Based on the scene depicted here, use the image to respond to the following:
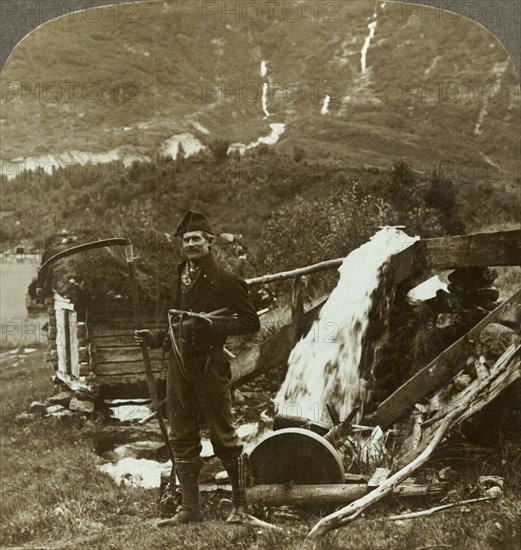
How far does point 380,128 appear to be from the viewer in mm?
3832

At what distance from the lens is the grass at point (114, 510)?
11.7 ft

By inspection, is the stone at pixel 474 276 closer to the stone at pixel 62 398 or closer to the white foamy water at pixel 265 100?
the white foamy water at pixel 265 100

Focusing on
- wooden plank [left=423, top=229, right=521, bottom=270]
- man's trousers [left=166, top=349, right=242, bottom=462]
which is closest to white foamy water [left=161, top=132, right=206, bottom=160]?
man's trousers [left=166, top=349, right=242, bottom=462]

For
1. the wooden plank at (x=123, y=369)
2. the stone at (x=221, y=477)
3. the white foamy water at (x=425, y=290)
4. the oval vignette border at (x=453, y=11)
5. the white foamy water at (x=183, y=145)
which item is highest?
the oval vignette border at (x=453, y=11)

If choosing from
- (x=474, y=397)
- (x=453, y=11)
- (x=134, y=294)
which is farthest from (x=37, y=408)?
(x=453, y=11)

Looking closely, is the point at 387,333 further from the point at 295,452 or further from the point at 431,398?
the point at 295,452

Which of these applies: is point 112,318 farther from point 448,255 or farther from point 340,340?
point 448,255

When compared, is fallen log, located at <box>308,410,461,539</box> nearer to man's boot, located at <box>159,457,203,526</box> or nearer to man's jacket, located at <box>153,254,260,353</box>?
man's boot, located at <box>159,457,203,526</box>

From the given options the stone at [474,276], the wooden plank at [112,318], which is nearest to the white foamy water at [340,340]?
the stone at [474,276]

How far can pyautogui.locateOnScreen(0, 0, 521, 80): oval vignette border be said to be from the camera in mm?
3863

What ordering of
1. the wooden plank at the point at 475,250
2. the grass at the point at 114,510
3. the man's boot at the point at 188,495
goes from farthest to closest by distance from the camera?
1. the wooden plank at the point at 475,250
2. the man's boot at the point at 188,495
3. the grass at the point at 114,510

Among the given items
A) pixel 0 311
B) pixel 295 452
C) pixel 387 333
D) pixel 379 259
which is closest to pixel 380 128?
pixel 379 259

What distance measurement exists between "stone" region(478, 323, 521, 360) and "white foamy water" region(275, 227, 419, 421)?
2.00ft

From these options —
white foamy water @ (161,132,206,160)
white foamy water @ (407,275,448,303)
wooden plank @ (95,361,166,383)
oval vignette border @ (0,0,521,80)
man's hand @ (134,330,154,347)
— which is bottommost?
wooden plank @ (95,361,166,383)
